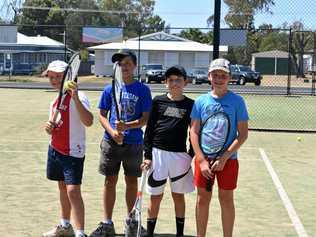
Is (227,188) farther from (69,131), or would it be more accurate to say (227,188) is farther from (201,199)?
(69,131)

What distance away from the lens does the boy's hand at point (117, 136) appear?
547 centimetres

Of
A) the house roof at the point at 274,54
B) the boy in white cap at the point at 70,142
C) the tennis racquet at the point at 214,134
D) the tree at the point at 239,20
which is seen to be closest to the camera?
the tennis racquet at the point at 214,134

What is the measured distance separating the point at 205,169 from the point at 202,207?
0.40m

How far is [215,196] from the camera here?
303 inches

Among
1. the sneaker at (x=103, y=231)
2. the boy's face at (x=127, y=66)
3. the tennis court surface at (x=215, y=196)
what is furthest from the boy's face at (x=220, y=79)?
the sneaker at (x=103, y=231)

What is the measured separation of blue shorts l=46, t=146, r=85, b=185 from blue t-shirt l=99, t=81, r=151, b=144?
0.52m

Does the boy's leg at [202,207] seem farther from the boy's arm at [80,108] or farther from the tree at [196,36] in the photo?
the tree at [196,36]

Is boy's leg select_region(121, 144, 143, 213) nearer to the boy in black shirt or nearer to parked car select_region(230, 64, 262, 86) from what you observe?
the boy in black shirt

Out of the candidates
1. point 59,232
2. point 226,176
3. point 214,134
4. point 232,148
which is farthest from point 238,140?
point 59,232

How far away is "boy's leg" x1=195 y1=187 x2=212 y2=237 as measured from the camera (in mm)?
5316

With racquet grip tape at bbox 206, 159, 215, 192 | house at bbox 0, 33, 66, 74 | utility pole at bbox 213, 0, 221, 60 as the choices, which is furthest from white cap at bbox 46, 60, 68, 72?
house at bbox 0, 33, 66, 74

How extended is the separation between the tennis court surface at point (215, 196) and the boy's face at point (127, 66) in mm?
1564

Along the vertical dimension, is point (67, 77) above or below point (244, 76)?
above

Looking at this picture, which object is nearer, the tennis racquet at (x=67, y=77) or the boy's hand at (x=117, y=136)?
the tennis racquet at (x=67, y=77)
